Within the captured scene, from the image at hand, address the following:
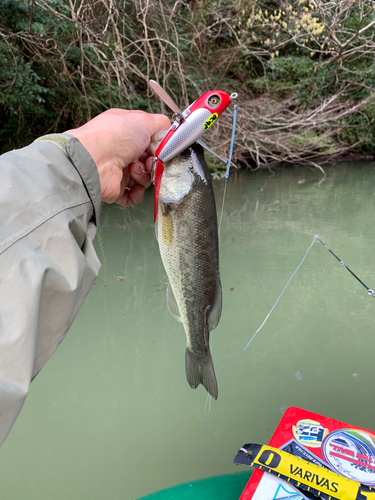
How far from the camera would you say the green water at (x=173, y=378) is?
2.01 metres

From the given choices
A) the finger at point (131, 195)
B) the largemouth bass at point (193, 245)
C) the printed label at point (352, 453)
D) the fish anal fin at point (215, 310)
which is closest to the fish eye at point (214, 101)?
the largemouth bass at point (193, 245)

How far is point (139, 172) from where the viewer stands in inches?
67.4

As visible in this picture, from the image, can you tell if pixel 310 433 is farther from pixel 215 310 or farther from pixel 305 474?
pixel 215 310

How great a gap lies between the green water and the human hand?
147 centimetres

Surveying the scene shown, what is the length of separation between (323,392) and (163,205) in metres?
1.91

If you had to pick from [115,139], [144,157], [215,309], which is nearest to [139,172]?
[144,157]

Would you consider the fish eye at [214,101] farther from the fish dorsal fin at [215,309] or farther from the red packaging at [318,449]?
the red packaging at [318,449]

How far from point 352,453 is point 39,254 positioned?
1585 mm

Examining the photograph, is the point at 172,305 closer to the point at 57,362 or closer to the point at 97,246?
the point at 57,362

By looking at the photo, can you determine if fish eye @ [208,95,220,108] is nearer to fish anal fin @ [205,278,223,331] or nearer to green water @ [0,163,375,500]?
fish anal fin @ [205,278,223,331]

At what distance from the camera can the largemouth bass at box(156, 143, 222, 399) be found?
119cm

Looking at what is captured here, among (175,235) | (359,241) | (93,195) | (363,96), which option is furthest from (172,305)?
(363,96)

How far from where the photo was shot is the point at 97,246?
5238mm

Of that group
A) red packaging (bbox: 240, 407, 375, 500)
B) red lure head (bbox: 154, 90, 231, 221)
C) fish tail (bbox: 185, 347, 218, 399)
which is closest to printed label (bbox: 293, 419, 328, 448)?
red packaging (bbox: 240, 407, 375, 500)
